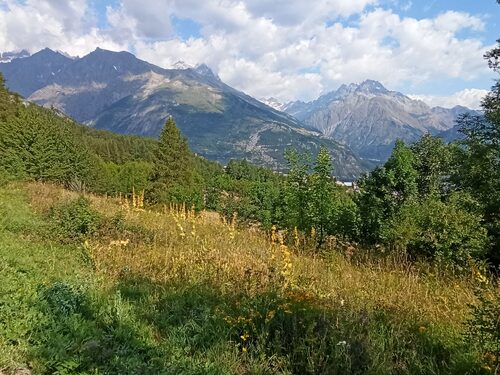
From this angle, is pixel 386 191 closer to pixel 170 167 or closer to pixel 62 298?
pixel 62 298

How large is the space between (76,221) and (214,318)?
5.62 m

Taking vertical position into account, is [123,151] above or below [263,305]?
below

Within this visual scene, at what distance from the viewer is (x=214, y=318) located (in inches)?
200

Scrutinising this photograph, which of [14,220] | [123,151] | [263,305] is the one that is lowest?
[123,151]

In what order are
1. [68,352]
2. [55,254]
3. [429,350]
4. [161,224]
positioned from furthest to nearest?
[161,224] < [55,254] < [429,350] < [68,352]

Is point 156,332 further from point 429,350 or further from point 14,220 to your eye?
point 14,220

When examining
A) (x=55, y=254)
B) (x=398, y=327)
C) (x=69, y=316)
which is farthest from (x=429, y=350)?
(x=55, y=254)

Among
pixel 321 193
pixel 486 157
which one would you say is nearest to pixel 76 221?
pixel 321 193

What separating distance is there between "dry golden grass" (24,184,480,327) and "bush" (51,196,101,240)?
73cm

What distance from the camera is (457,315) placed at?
522cm

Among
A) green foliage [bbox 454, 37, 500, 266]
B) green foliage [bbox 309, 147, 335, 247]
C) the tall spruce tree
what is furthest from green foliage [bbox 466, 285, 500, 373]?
the tall spruce tree

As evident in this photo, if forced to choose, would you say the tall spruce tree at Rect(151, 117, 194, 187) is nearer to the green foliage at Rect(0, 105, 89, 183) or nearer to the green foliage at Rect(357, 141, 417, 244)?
the green foliage at Rect(0, 105, 89, 183)

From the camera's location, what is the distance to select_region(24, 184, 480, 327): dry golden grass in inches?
218

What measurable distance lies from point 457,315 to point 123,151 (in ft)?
530
